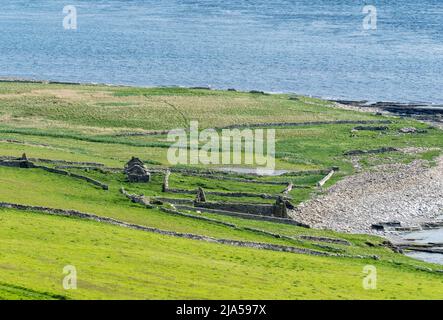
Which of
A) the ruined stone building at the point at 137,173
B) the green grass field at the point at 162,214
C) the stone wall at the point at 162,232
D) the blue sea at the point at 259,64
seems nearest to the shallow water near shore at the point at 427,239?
the green grass field at the point at 162,214

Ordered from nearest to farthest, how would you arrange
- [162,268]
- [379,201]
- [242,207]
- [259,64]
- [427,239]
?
[162,268], [427,239], [242,207], [379,201], [259,64]

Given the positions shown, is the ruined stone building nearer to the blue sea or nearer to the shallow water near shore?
the shallow water near shore

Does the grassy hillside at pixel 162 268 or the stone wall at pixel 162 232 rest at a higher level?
the stone wall at pixel 162 232

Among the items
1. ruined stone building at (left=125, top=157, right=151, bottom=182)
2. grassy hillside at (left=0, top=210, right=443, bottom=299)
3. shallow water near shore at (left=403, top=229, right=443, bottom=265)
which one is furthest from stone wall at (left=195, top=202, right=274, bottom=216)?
grassy hillside at (left=0, top=210, right=443, bottom=299)

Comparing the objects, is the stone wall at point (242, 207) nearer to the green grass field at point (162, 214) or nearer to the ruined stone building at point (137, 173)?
the green grass field at point (162, 214)

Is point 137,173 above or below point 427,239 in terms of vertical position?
above

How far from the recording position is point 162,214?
7462cm

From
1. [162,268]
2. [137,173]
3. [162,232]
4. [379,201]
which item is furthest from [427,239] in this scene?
[162,268]

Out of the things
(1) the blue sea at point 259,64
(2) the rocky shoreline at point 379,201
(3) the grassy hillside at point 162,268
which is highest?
(1) the blue sea at point 259,64

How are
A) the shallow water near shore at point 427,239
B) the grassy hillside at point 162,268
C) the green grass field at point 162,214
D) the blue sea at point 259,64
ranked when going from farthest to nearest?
the blue sea at point 259,64, the shallow water near shore at point 427,239, the green grass field at point 162,214, the grassy hillside at point 162,268

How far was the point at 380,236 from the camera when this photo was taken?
76.6m

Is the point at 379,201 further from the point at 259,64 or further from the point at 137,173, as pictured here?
the point at 259,64

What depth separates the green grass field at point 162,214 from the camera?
55375 millimetres
